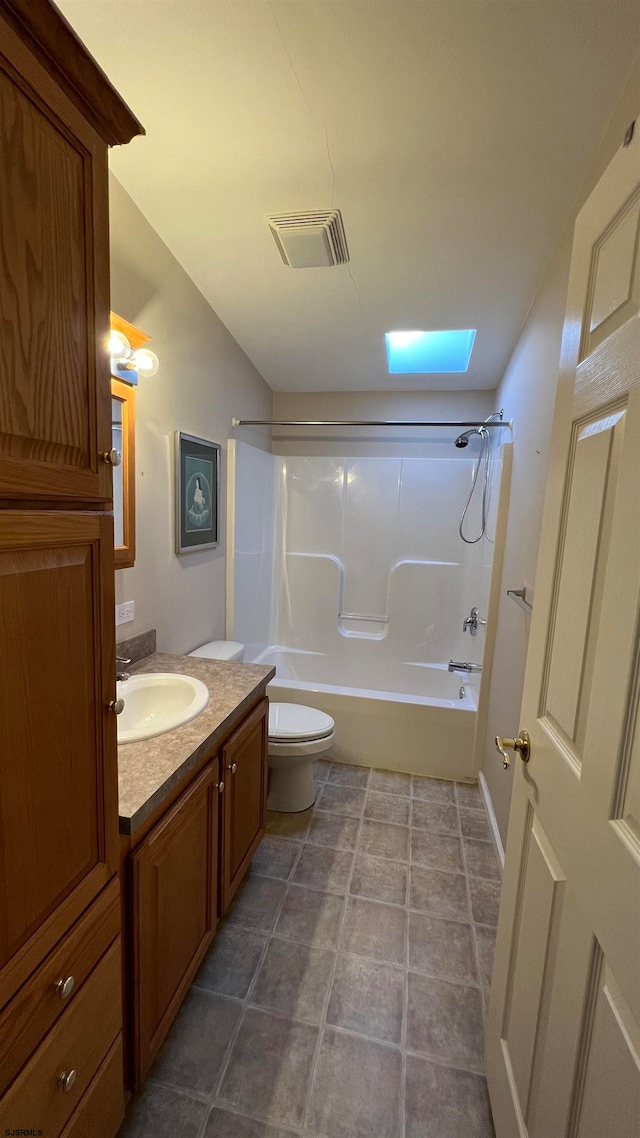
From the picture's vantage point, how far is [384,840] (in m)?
2.06

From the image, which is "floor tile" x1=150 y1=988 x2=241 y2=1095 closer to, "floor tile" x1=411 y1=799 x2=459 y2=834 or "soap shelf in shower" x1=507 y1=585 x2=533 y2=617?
"floor tile" x1=411 y1=799 x2=459 y2=834

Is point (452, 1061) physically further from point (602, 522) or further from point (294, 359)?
point (294, 359)

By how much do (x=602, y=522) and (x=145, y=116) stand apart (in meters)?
1.54

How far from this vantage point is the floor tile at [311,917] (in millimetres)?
1572

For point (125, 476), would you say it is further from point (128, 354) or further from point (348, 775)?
point (348, 775)

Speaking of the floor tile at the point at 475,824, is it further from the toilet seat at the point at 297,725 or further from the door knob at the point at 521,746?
the door knob at the point at 521,746

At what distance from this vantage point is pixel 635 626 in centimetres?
60

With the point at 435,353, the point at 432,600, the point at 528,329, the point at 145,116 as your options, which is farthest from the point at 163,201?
the point at 432,600

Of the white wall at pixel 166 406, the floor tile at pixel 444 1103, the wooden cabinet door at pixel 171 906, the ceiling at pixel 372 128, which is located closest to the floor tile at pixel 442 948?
the floor tile at pixel 444 1103

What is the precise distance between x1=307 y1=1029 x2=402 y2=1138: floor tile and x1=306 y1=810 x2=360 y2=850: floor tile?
0.74 meters

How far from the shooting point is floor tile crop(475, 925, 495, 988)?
147 cm

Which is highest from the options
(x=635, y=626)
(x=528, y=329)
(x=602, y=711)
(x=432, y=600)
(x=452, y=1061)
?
(x=528, y=329)

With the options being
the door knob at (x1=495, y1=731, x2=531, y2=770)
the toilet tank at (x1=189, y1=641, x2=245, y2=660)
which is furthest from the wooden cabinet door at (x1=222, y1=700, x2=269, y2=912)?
the door knob at (x1=495, y1=731, x2=531, y2=770)

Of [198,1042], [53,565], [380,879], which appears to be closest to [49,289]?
[53,565]
